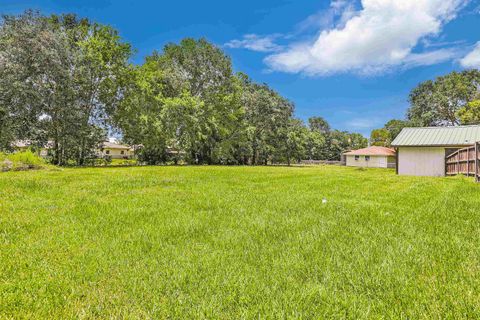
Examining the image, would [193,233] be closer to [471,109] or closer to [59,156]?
[59,156]

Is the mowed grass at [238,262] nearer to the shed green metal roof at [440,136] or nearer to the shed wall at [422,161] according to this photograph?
the shed wall at [422,161]

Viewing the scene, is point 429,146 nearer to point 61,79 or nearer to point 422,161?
point 422,161

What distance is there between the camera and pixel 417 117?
1817 inches

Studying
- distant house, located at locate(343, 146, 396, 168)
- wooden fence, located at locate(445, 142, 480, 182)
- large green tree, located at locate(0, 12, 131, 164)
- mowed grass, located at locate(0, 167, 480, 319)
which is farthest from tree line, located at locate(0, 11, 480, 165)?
wooden fence, located at locate(445, 142, 480, 182)

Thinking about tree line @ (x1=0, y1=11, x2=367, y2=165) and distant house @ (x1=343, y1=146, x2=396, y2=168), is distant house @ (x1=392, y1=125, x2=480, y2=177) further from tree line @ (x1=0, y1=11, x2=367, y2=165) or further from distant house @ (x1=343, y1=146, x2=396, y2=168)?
distant house @ (x1=343, y1=146, x2=396, y2=168)

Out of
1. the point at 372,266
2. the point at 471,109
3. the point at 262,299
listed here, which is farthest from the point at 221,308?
the point at 471,109

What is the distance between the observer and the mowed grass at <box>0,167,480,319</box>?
223 cm

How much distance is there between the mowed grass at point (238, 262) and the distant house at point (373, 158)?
5001 centimetres

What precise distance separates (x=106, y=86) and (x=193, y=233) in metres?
26.9

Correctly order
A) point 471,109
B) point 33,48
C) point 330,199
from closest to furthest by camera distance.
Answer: point 330,199
point 33,48
point 471,109

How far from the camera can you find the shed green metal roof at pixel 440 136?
1997 centimetres

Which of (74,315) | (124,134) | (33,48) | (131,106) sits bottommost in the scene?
(74,315)

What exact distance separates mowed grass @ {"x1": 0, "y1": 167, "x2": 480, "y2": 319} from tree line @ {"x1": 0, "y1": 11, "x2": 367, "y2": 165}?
20.7 meters

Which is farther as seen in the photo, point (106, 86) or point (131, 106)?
point (131, 106)
